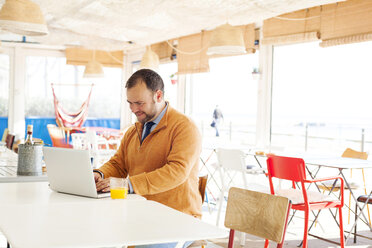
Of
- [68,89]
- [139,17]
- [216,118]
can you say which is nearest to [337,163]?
[139,17]

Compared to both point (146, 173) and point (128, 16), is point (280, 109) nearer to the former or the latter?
point (128, 16)

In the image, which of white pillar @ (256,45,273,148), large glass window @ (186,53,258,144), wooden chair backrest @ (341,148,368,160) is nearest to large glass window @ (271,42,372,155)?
large glass window @ (186,53,258,144)

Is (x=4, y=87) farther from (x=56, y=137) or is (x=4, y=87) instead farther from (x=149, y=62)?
(x=149, y=62)

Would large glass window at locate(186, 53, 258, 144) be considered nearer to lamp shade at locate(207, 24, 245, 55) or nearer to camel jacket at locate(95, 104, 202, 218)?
lamp shade at locate(207, 24, 245, 55)

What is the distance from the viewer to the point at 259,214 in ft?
6.66

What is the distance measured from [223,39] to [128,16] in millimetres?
1942

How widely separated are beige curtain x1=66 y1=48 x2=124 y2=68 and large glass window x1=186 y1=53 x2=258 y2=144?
2002 mm

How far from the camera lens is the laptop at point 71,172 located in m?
2.01

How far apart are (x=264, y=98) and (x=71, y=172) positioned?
15.2 ft

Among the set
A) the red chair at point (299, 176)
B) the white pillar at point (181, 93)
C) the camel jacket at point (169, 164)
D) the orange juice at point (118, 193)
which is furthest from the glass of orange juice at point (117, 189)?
the white pillar at point (181, 93)

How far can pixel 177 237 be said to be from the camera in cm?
147

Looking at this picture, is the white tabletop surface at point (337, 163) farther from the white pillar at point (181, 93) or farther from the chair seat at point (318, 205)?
the white pillar at point (181, 93)

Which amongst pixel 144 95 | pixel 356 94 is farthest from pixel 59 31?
pixel 356 94

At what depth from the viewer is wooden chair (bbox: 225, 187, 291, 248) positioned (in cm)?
192
